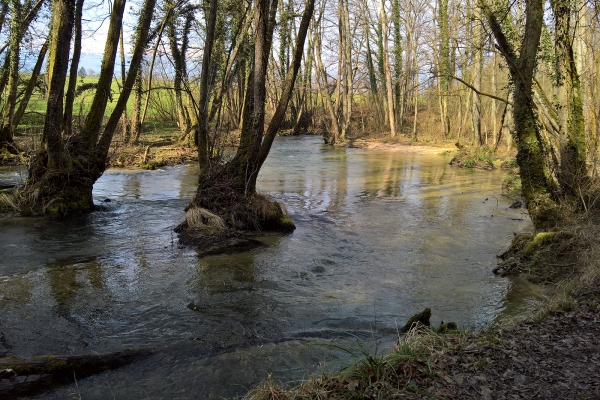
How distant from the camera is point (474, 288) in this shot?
A: 7258mm

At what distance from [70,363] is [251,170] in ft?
23.3

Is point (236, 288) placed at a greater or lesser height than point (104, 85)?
lesser

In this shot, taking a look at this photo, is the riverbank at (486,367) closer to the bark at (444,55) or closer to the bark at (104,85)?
the bark at (104,85)

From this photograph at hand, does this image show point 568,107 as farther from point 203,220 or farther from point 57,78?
point 57,78

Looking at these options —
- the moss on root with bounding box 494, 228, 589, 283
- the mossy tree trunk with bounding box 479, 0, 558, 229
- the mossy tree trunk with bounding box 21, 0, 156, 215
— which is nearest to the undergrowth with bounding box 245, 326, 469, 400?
the moss on root with bounding box 494, 228, 589, 283

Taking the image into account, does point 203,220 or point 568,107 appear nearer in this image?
point 568,107

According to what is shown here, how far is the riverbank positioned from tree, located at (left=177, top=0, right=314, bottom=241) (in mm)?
6608

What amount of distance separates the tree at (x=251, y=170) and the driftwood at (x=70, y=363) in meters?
5.68

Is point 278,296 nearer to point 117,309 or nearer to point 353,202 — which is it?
point 117,309

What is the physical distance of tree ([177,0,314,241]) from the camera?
10625mm

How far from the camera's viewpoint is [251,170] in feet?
36.5

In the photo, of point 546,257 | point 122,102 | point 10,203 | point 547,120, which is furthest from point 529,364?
point 122,102

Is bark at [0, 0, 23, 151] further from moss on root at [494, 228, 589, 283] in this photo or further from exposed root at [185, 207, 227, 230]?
moss on root at [494, 228, 589, 283]

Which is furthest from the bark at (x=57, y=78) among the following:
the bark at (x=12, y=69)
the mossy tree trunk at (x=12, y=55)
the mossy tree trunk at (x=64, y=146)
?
the bark at (x=12, y=69)
